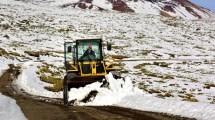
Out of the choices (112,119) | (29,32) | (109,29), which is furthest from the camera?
(109,29)

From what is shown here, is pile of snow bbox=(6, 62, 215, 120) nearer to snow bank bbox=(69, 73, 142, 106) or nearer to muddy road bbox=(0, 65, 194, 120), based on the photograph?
snow bank bbox=(69, 73, 142, 106)

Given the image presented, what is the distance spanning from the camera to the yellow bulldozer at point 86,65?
18109 mm

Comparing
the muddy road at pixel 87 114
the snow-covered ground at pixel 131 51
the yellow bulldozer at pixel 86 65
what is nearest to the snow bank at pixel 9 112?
the muddy road at pixel 87 114

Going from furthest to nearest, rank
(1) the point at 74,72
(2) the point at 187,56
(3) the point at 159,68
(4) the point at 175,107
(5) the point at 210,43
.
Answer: (5) the point at 210,43, (2) the point at 187,56, (3) the point at 159,68, (1) the point at 74,72, (4) the point at 175,107

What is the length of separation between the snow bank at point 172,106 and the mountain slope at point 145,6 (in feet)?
507

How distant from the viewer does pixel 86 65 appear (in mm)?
19531

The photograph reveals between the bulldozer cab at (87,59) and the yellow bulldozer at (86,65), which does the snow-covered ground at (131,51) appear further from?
the bulldozer cab at (87,59)

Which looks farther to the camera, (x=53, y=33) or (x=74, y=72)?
(x=53, y=33)

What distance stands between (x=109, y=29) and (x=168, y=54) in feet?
118

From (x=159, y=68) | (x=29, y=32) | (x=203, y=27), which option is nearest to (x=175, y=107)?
(x=159, y=68)

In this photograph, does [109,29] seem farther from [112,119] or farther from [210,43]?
[112,119]

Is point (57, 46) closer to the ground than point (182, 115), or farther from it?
closer to the ground

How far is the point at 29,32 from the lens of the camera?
8912 centimetres

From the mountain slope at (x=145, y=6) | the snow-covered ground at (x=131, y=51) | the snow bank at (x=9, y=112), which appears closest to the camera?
the snow bank at (x=9, y=112)
